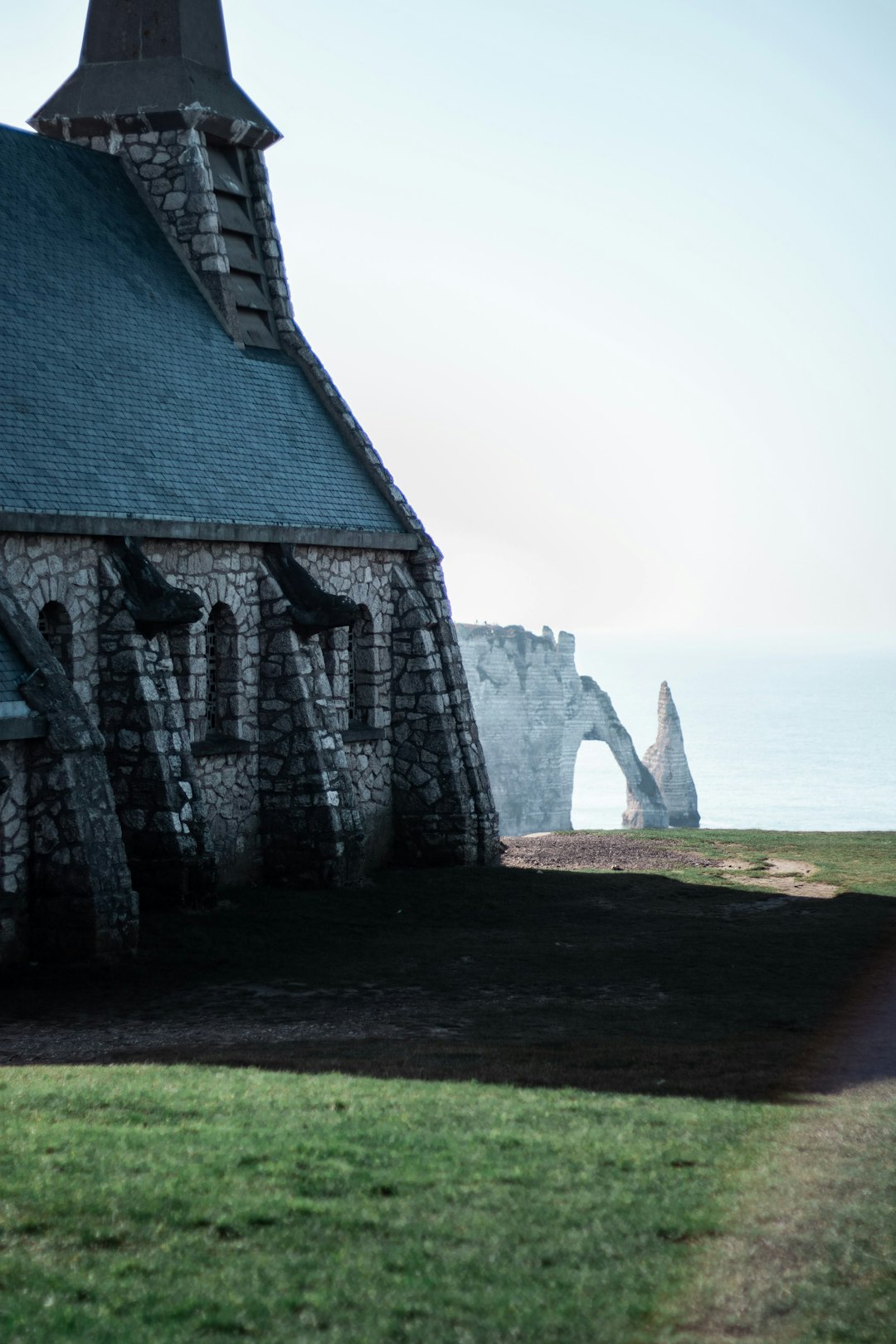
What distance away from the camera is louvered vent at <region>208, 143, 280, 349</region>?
89.0 ft

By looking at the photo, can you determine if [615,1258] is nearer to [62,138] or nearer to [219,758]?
[219,758]

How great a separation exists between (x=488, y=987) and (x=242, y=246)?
15770 mm

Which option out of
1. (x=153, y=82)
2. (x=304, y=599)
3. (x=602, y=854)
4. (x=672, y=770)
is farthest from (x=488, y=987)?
(x=672, y=770)

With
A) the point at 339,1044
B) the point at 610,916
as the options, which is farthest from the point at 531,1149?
the point at 610,916

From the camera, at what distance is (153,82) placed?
26.8 m

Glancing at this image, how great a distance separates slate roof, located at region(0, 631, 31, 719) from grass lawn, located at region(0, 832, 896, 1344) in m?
2.92

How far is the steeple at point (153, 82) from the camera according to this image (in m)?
26.7

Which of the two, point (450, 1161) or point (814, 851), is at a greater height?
point (814, 851)

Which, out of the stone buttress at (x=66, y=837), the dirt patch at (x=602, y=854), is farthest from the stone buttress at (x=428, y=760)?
the stone buttress at (x=66, y=837)

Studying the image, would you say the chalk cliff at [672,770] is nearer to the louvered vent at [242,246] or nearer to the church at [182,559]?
the church at [182,559]

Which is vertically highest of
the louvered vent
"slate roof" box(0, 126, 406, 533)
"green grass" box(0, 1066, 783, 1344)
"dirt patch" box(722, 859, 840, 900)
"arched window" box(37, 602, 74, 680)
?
the louvered vent

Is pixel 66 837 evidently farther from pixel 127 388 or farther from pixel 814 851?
pixel 814 851

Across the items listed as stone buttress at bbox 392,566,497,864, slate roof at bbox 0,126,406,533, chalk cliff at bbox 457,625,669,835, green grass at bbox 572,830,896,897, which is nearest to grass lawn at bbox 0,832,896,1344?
slate roof at bbox 0,126,406,533

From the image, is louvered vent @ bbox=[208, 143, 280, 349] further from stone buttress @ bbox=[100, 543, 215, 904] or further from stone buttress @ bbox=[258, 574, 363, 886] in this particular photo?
stone buttress @ bbox=[100, 543, 215, 904]
